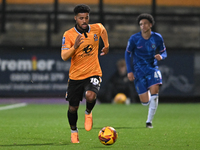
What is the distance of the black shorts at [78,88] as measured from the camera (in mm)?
6707

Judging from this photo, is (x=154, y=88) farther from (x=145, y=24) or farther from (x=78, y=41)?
(x=78, y=41)

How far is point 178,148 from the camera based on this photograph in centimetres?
599

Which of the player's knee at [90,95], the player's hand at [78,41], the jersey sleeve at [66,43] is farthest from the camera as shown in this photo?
the player's knee at [90,95]

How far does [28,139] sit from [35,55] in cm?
1121

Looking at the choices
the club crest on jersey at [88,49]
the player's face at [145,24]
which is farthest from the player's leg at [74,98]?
the player's face at [145,24]

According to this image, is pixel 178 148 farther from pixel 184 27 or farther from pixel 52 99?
pixel 184 27

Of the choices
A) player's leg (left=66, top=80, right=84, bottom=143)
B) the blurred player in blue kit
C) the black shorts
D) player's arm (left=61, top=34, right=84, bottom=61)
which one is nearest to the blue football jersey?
the blurred player in blue kit

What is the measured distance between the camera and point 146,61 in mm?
8977

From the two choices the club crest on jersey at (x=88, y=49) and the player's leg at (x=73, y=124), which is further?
the club crest on jersey at (x=88, y=49)

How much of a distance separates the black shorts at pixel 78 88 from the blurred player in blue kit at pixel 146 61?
2.33 metres

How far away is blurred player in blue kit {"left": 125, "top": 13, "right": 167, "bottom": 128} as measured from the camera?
8.84m

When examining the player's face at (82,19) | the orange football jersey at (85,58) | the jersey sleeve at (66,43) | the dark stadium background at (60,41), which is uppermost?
the player's face at (82,19)

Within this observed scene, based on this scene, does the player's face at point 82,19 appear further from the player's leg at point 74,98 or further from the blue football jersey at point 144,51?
the blue football jersey at point 144,51

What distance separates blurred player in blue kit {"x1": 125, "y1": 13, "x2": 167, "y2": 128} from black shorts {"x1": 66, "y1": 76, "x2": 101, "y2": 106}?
2327mm
